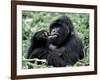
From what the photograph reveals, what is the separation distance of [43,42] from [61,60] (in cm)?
26

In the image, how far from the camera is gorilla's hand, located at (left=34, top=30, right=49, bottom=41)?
200cm

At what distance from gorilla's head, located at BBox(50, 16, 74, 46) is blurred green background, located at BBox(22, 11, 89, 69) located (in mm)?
42

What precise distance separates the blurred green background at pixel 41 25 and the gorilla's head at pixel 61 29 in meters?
0.04

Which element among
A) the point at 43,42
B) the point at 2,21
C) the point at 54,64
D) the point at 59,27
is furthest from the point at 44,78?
the point at 2,21

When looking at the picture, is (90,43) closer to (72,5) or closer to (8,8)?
(72,5)

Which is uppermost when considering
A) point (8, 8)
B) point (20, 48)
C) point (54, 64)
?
point (8, 8)

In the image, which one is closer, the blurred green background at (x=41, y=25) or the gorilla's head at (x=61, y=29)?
the blurred green background at (x=41, y=25)

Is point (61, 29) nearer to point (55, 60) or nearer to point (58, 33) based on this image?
point (58, 33)

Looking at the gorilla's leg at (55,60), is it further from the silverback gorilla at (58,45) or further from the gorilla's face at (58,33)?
the gorilla's face at (58,33)

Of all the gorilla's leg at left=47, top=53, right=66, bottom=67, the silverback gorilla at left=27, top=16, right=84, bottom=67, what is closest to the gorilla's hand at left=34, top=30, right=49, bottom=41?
the silverback gorilla at left=27, top=16, right=84, bottom=67

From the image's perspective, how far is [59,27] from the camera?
2084 mm

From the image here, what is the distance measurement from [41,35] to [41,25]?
0.10 m

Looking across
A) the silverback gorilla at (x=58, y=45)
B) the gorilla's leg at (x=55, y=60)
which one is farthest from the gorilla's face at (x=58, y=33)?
the gorilla's leg at (x=55, y=60)

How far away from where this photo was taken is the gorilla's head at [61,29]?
2.06 metres
